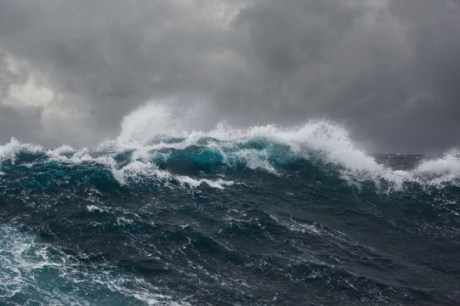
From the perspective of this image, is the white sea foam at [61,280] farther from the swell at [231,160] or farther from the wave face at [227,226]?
the swell at [231,160]

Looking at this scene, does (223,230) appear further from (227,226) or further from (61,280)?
(61,280)

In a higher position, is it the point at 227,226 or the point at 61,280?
the point at 227,226

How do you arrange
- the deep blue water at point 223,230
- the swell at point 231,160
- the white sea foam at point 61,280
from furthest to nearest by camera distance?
the swell at point 231,160 < the deep blue water at point 223,230 < the white sea foam at point 61,280

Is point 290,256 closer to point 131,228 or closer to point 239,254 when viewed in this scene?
→ point 239,254

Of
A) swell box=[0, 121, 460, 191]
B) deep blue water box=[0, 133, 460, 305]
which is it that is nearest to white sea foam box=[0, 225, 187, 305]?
deep blue water box=[0, 133, 460, 305]

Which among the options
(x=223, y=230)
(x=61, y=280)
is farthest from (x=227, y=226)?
(x=61, y=280)

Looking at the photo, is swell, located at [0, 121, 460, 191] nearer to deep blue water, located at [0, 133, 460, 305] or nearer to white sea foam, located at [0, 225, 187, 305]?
deep blue water, located at [0, 133, 460, 305]

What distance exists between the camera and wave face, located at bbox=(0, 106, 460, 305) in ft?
177

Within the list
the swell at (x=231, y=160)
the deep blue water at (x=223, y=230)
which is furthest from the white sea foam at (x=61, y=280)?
the swell at (x=231, y=160)

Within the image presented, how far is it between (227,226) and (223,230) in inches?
71.9

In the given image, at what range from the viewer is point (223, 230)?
7262 cm

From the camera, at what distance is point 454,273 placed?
63.3m

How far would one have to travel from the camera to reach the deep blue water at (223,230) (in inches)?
2115

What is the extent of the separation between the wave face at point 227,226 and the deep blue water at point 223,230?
27 cm
